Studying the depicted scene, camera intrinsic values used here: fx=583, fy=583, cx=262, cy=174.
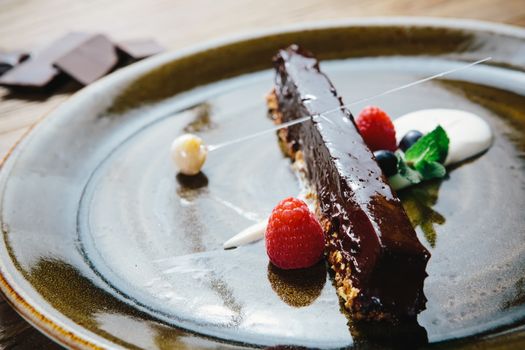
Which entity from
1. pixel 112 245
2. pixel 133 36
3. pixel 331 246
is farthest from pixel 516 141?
pixel 133 36

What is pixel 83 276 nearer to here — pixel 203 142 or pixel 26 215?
pixel 26 215

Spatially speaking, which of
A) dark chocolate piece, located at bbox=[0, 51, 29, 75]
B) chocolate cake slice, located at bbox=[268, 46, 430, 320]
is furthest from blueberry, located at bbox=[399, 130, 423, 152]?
dark chocolate piece, located at bbox=[0, 51, 29, 75]

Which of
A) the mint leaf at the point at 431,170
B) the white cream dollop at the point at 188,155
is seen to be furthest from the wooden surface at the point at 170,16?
the mint leaf at the point at 431,170

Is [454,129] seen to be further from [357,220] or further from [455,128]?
[357,220]

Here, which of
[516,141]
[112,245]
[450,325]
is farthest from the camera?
[516,141]

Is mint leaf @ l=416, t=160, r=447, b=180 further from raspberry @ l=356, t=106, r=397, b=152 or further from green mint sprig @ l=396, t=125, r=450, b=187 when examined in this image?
raspberry @ l=356, t=106, r=397, b=152

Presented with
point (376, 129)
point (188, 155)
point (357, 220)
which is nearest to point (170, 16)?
point (188, 155)
